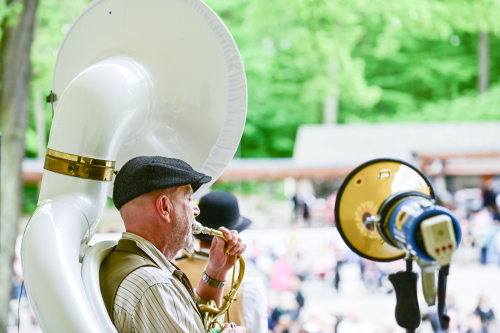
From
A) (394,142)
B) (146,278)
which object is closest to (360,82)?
(394,142)

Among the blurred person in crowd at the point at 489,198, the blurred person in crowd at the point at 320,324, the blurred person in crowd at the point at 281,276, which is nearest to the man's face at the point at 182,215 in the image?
the blurred person in crowd at the point at 320,324


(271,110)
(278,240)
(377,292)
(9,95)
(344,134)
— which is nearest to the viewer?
(9,95)

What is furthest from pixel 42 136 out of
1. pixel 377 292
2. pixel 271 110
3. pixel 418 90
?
pixel 418 90

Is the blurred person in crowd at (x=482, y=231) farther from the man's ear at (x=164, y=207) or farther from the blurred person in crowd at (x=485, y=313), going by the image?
the man's ear at (x=164, y=207)

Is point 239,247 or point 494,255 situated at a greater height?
point 239,247

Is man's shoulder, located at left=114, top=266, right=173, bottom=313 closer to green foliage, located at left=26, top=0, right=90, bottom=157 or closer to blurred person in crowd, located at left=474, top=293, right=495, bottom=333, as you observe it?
green foliage, located at left=26, top=0, right=90, bottom=157

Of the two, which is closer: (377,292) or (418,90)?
(377,292)

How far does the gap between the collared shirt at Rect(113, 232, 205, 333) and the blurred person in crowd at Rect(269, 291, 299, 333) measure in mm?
4290

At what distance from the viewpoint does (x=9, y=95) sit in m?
3.56

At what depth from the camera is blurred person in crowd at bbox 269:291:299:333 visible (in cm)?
524

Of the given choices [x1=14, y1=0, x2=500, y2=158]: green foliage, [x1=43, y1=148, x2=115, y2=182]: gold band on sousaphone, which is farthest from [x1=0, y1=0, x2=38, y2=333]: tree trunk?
[x1=14, y1=0, x2=500, y2=158]: green foliage

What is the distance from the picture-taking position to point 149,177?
3.85 feet

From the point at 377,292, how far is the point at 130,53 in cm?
707

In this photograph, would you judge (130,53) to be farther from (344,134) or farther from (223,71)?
(344,134)
